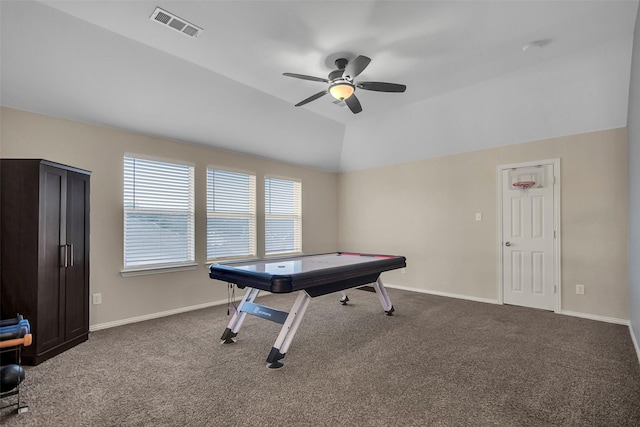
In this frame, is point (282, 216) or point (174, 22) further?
point (282, 216)

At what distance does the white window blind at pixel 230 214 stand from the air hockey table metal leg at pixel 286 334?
92.1 inches

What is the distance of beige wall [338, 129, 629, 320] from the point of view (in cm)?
380

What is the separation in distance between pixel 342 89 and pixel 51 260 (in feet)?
10.1

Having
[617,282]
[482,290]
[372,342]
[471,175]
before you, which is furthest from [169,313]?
[617,282]

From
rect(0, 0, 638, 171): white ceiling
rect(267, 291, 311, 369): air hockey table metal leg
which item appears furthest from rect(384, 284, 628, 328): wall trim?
rect(267, 291, 311, 369): air hockey table metal leg

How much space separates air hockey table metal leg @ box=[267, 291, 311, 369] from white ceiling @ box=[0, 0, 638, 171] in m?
2.36

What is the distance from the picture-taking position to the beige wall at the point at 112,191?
10.6 ft

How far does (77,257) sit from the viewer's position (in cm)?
314

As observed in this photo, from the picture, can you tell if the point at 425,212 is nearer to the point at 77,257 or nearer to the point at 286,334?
the point at 286,334

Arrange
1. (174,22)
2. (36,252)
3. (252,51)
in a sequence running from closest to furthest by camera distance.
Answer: (174,22) < (36,252) < (252,51)

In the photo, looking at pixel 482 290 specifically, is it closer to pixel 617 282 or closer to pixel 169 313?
pixel 617 282

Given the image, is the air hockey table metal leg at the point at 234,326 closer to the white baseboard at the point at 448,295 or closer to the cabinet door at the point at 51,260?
the cabinet door at the point at 51,260

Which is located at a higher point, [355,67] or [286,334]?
[355,67]

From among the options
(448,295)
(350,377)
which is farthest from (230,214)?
(448,295)
